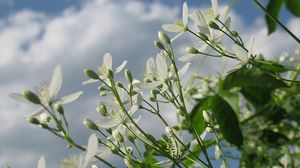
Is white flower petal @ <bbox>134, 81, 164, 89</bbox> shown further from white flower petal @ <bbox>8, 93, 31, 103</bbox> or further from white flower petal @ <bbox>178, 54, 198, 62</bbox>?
white flower petal @ <bbox>8, 93, 31, 103</bbox>

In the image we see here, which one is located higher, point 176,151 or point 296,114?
point 176,151

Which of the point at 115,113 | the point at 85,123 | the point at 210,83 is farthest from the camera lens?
the point at 210,83

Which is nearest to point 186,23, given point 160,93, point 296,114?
point 160,93

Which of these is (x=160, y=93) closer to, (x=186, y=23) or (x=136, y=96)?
(x=136, y=96)

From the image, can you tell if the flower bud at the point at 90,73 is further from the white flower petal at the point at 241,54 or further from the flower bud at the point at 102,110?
the white flower petal at the point at 241,54

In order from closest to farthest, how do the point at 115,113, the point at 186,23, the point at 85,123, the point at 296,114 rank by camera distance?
the point at 85,123, the point at 115,113, the point at 186,23, the point at 296,114

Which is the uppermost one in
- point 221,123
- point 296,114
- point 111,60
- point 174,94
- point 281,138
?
point 111,60

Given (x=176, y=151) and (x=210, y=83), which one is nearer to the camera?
(x=176, y=151)
